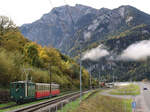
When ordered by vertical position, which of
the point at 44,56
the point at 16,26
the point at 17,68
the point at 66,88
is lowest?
the point at 66,88

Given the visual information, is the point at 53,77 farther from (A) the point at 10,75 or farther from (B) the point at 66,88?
(A) the point at 10,75

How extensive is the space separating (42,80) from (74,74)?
55.7 m

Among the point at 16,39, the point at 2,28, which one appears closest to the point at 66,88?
the point at 16,39

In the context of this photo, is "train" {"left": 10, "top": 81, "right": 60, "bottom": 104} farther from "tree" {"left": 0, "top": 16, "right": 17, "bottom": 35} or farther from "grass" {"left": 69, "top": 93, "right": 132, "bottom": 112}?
"tree" {"left": 0, "top": 16, "right": 17, "bottom": 35}

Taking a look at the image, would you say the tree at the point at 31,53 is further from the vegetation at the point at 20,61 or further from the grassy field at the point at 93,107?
the grassy field at the point at 93,107

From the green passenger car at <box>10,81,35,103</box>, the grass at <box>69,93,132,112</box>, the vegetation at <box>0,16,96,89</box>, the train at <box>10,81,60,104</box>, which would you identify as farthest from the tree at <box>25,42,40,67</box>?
the green passenger car at <box>10,81,35,103</box>

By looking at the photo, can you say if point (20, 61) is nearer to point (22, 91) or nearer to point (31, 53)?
point (22, 91)

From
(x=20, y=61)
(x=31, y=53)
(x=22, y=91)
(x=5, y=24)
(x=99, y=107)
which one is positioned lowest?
(x=99, y=107)

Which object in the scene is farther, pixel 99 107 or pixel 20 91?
pixel 99 107

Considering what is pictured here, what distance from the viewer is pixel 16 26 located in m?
72.6

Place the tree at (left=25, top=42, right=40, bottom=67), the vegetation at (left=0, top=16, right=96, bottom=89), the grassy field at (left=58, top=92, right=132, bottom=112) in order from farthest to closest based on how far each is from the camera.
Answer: the tree at (left=25, top=42, right=40, bottom=67) < the vegetation at (left=0, top=16, right=96, bottom=89) < the grassy field at (left=58, top=92, right=132, bottom=112)

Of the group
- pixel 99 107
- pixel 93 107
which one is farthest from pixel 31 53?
pixel 93 107

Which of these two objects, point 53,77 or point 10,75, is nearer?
point 10,75

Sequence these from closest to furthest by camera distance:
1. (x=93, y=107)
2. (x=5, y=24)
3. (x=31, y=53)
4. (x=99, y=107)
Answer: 1. (x=93, y=107)
2. (x=99, y=107)
3. (x=5, y=24)
4. (x=31, y=53)
